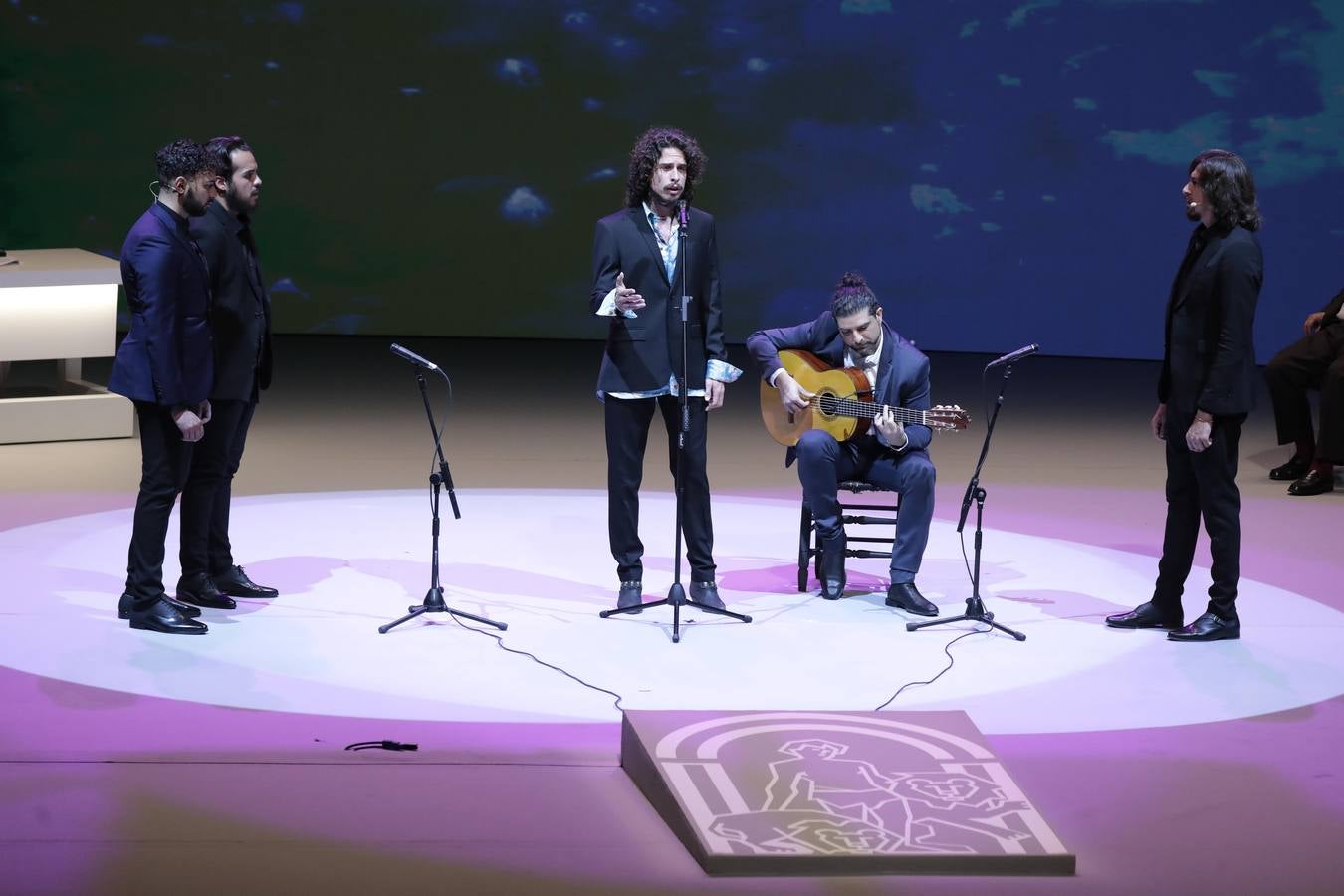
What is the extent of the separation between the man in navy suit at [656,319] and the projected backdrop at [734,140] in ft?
26.5

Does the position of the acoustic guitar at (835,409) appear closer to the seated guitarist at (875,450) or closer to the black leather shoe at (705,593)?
the seated guitarist at (875,450)

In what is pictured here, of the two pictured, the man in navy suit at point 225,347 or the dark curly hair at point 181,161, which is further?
the man in navy suit at point 225,347

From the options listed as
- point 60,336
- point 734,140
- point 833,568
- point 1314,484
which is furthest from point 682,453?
point 734,140

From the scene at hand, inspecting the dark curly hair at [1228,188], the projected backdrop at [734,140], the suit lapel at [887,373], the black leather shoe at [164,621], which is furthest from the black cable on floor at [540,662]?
the projected backdrop at [734,140]

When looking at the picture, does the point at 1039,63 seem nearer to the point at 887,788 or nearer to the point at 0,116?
the point at 0,116

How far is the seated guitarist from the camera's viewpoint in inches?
227

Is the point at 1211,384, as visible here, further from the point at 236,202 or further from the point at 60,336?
the point at 60,336

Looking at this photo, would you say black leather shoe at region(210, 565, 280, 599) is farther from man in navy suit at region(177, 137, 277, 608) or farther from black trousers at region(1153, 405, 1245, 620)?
black trousers at region(1153, 405, 1245, 620)

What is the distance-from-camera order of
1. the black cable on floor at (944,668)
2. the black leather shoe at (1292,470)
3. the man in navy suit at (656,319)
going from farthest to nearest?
the black leather shoe at (1292,470) < the man in navy suit at (656,319) < the black cable on floor at (944,668)

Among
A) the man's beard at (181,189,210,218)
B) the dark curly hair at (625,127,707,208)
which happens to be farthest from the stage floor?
the dark curly hair at (625,127,707,208)

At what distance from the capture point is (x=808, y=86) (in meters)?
13.6

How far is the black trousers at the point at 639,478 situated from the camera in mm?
5609

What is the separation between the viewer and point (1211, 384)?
17.2ft

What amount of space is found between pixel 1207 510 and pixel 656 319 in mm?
1863
